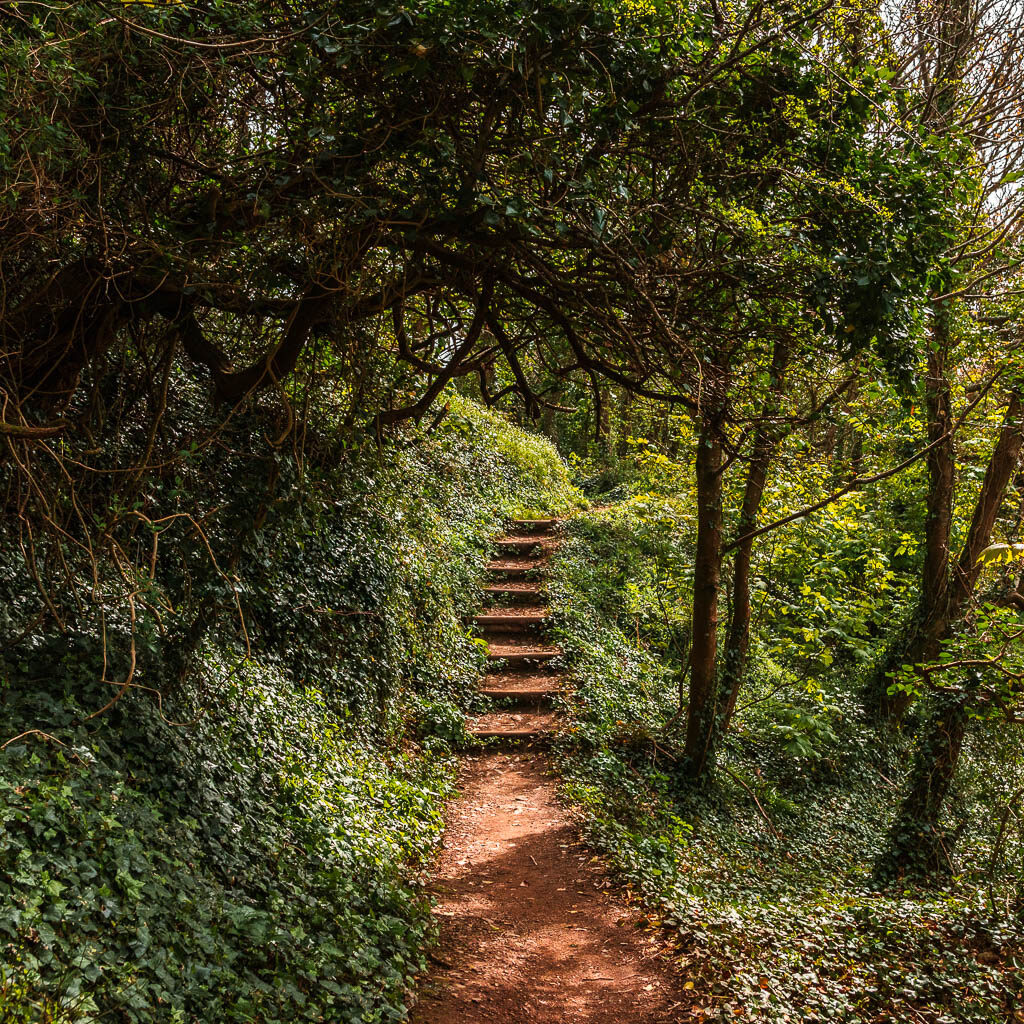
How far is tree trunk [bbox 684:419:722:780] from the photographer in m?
9.41

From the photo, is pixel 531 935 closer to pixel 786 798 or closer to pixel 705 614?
pixel 705 614

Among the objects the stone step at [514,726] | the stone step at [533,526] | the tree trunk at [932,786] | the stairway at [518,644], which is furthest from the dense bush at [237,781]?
the stone step at [533,526]

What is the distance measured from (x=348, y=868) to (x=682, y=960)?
2.45 metres

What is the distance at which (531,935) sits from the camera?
6.14 m

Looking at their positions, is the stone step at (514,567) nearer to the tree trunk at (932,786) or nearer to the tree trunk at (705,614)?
the tree trunk at (705,614)

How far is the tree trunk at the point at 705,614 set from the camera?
9406 millimetres

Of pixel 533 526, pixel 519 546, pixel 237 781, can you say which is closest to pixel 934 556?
pixel 519 546

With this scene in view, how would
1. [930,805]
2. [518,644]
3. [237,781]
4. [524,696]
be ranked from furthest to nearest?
1. [518,644]
2. [524,696]
3. [930,805]
4. [237,781]

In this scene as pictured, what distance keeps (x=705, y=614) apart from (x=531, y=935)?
15.3 feet

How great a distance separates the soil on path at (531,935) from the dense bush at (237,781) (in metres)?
0.32

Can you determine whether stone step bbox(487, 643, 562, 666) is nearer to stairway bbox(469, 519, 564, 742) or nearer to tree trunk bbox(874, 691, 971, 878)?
stairway bbox(469, 519, 564, 742)

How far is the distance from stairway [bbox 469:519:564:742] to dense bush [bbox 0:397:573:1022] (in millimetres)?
1028

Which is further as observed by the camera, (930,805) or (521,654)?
(521,654)

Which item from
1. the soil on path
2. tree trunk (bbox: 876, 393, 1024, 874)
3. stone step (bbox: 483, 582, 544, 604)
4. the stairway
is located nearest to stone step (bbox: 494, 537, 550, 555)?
the stairway
